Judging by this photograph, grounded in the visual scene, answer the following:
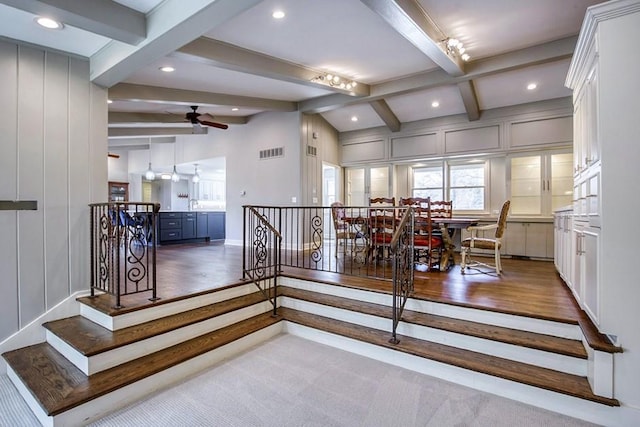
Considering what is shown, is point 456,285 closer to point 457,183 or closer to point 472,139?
point 457,183

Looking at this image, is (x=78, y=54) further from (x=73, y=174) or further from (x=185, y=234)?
(x=185, y=234)

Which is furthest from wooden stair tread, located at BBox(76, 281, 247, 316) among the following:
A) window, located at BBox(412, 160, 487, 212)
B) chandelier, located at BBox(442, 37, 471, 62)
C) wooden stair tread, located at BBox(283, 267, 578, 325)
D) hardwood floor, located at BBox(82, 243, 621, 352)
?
window, located at BBox(412, 160, 487, 212)

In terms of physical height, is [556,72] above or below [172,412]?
above

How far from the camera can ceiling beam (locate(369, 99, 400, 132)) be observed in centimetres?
620

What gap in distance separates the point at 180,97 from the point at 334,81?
246 centimetres

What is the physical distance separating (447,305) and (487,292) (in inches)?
26.4

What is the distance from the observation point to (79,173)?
335 cm

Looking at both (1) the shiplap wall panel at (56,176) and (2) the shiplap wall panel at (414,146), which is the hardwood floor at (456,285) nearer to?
(1) the shiplap wall panel at (56,176)

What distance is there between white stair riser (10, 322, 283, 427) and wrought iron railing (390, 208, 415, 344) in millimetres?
1476

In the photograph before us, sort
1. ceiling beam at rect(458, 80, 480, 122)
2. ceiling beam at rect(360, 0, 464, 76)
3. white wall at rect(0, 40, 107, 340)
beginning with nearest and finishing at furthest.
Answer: white wall at rect(0, 40, 107, 340)
ceiling beam at rect(360, 0, 464, 76)
ceiling beam at rect(458, 80, 480, 122)

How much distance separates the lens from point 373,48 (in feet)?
14.1

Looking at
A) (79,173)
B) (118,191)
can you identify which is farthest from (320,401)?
(118,191)

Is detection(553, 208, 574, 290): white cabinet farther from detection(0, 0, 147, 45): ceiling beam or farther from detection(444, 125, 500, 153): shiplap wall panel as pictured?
detection(0, 0, 147, 45): ceiling beam

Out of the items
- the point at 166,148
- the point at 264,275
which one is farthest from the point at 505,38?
the point at 166,148
